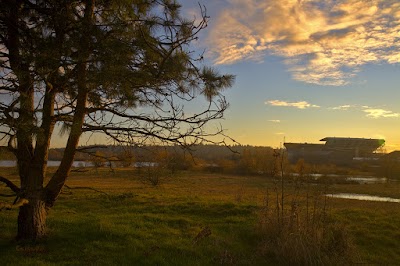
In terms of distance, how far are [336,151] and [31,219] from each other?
80799mm

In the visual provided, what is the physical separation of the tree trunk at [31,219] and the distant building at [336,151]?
6953cm

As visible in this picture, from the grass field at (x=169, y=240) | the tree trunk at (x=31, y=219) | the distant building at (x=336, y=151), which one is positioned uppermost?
the distant building at (x=336, y=151)

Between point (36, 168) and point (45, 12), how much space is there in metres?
2.94

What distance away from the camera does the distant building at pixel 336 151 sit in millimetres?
79375

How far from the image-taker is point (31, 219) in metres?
7.39

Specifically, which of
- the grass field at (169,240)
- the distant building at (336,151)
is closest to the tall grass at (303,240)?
the grass field at (169,240)

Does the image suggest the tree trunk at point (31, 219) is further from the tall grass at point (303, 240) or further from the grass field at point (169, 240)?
the tall grass at point (303, 240)

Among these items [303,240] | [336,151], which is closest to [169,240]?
[303,240]

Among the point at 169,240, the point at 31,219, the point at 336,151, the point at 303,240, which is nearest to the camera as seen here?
the point at 31,219

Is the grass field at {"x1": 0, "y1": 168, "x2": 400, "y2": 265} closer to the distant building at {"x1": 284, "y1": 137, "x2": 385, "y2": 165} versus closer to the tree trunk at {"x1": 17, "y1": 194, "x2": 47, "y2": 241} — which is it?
the tree trunk at {"x1": 17, "y1": 194, "x2": 47, "y2": 241}

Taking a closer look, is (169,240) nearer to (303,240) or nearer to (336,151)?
(303,240)

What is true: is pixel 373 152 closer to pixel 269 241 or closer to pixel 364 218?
pixel 364 218

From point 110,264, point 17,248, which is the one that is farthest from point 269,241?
point 17,248

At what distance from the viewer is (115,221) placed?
1020 cm
